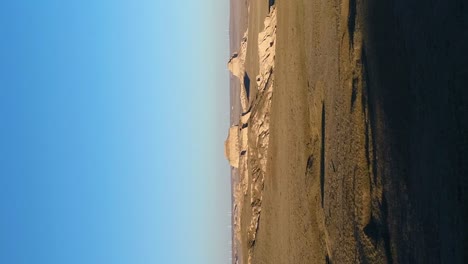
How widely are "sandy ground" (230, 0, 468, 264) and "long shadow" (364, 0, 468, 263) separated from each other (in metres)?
0.01

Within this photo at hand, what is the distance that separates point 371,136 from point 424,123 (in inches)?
70.0

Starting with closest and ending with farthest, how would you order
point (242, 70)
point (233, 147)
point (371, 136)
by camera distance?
1. point (371, 136)
2. point (233, 147)
3. point (242, 70)

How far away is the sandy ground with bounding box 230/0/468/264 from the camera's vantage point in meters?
5.91

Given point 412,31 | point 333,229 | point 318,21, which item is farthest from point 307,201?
point 412,31

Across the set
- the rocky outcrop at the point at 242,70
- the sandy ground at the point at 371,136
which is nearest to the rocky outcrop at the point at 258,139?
the sandy ground at the point at 371,136

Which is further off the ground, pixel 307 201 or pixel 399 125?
pixel 399 125

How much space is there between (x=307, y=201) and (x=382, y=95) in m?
4.40

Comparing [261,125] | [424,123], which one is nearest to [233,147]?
[261,125]

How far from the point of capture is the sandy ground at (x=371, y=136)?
591cm

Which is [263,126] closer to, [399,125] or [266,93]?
[266,93]

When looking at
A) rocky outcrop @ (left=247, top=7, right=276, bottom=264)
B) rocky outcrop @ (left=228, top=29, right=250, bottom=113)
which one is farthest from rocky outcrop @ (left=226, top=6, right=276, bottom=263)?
rocky outcrop @ (left=228, top=29, right=250, bottom=113)

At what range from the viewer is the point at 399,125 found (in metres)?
7.31

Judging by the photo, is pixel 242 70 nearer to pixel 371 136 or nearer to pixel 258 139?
pixel 258 139

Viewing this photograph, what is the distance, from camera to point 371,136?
8.31m
